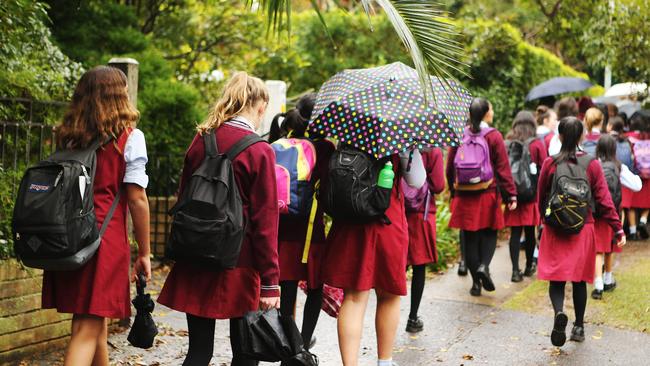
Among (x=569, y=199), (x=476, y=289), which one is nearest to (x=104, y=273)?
(x=569, y=199)

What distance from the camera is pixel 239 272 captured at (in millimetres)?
4016

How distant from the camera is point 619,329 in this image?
7.01 metres

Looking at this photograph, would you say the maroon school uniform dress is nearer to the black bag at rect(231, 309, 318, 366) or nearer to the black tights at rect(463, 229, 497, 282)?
the black tights at rect(463, 229, 497, 282)

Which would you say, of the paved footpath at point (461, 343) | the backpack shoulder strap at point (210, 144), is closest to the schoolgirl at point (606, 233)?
the paved footpath at point (461, 343)

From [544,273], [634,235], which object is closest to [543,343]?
[544,273]

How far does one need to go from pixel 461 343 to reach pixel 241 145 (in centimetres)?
329

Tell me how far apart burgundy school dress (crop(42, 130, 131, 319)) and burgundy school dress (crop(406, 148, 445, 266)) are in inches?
118

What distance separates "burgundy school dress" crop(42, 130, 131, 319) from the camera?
3.99m

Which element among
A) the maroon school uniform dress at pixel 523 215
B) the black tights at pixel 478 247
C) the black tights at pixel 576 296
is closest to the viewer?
the black tights at pixel 576 296

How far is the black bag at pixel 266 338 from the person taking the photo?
390 cm

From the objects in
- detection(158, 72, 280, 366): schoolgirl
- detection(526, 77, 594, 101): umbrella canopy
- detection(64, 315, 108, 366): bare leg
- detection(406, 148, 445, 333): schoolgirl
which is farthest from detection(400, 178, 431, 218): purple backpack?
detection(526, 77, 594, 101): umbrella canopy

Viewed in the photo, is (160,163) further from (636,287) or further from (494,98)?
(494,98)

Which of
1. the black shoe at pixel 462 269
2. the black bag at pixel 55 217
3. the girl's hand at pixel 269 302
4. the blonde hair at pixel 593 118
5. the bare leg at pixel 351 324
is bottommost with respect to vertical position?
the black shoe at pixel 462 269

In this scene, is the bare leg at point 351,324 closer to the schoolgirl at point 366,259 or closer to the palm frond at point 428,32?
the schoolgirl at point 366,259
